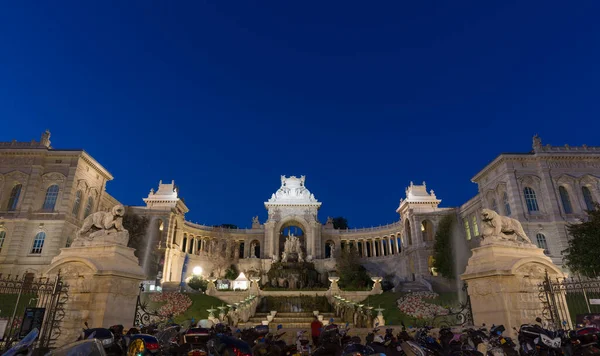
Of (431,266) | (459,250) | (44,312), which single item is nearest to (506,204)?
(459,250)

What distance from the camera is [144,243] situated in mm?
50531

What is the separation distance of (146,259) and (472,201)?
1807 inches

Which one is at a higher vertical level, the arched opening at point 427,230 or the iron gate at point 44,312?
the arched opening at point 427,230

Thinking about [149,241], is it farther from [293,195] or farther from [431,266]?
[431,266]

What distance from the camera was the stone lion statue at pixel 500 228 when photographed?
11703 mm

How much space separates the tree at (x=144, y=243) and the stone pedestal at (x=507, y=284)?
151 ft

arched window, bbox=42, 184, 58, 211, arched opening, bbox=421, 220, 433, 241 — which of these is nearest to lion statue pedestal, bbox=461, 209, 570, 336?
arched window, bbox=42, 184, 58, 211

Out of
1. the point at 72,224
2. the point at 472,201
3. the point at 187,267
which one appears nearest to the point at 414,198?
the point at 472,201

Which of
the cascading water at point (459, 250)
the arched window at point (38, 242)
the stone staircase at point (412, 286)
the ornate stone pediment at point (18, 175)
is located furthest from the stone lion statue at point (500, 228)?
the ornate stone pediment at point (18, 175)

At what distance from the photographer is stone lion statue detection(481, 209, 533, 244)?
11703 millimetres

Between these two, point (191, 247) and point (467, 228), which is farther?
point (191, 247)

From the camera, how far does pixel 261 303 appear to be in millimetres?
33656

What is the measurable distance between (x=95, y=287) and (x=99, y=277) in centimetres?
31

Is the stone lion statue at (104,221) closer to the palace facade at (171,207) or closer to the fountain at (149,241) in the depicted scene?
the palace facade at (171,207)
